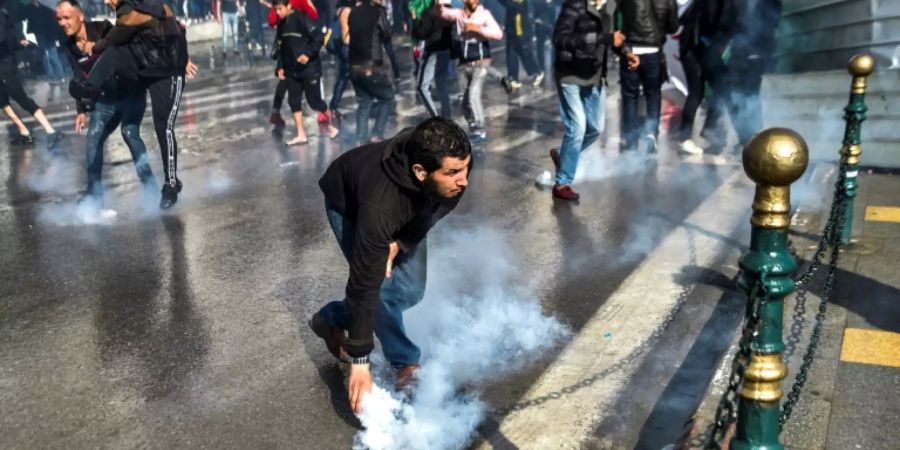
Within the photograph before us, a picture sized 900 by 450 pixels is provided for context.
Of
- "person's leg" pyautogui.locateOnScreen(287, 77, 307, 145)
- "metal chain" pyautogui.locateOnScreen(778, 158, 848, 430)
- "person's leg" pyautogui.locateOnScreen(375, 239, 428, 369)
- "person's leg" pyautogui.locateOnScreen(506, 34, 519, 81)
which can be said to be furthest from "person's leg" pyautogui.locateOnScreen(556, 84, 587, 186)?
"person's leg" pyautogui.locateOnScreen(506, 34, 519, 81)

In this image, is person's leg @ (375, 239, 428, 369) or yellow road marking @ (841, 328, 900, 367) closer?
person's leg @ (375, 239, 428, 369)

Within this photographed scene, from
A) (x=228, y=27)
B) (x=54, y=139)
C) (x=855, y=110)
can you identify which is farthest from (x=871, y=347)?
A: (x=228, y=27)

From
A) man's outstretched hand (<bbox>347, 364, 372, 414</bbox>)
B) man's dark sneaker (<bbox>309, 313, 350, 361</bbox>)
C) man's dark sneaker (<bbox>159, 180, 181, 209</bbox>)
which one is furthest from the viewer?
man's dark sneaker (<bbox>159, 180, 181, 209</bbox>)

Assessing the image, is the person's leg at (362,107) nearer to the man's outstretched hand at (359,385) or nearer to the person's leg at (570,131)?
the person's leg at (570,131)

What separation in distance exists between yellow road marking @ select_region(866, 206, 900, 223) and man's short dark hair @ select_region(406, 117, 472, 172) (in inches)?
161

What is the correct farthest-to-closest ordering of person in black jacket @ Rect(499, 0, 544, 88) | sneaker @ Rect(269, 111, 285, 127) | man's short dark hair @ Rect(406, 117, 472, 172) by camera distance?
person in black jacket @ Rect(499, 0, 544, 88)
sneaker @ Rect(269, 111, 285, 127)
man's short dark hair @ Rect(406, 117, 472, 172)

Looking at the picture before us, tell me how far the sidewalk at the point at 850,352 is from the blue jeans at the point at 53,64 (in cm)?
1538

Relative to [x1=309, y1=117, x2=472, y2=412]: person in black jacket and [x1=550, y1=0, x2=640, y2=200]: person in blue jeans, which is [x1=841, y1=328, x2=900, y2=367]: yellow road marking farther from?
[x1=550, y1=0, x2=640, y2=200]: person in blue jeans

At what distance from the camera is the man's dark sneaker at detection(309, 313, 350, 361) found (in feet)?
12.3

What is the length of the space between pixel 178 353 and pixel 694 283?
3.04 m

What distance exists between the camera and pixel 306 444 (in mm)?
3301

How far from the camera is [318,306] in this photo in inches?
188

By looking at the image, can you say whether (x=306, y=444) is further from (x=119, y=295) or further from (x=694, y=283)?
(x=694, y=283)

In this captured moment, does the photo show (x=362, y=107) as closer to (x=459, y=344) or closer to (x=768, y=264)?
(x=459, y=344)
